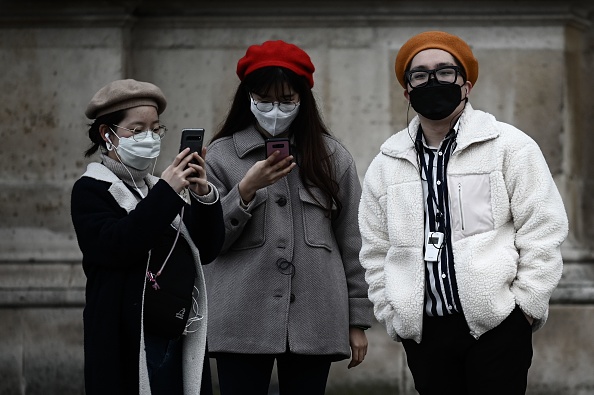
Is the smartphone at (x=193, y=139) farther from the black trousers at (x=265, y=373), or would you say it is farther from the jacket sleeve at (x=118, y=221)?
the black trousers at (x=265, y=373)

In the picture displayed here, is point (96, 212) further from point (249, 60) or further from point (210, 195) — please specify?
point (249, 60)

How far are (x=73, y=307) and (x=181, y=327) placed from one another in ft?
10.3

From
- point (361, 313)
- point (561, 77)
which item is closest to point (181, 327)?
point (361, 313)

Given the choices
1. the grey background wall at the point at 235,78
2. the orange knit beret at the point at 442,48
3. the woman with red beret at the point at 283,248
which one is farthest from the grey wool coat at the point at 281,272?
the grey background wall at the point at 235,78

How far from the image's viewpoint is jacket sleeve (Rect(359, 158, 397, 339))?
461 cm

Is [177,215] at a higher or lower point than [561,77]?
lower

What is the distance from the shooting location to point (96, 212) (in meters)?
4.42

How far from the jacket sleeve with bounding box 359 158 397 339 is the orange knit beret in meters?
0.38

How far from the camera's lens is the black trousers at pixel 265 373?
484 cm

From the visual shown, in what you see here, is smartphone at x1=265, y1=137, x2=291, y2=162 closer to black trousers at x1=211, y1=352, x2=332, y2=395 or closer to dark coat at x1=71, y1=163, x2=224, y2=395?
dark coat at x1=71, y1=163, x2=224, y2=395

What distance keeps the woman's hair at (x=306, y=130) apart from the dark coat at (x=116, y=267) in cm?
72

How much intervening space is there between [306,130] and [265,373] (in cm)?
89

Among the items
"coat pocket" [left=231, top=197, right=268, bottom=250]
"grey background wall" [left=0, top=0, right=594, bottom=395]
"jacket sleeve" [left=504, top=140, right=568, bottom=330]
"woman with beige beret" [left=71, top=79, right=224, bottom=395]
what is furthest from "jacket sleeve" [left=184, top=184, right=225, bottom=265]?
"grey background wall" [left=0, top=0, right=594, bottom=395]

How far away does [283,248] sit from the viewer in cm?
491
